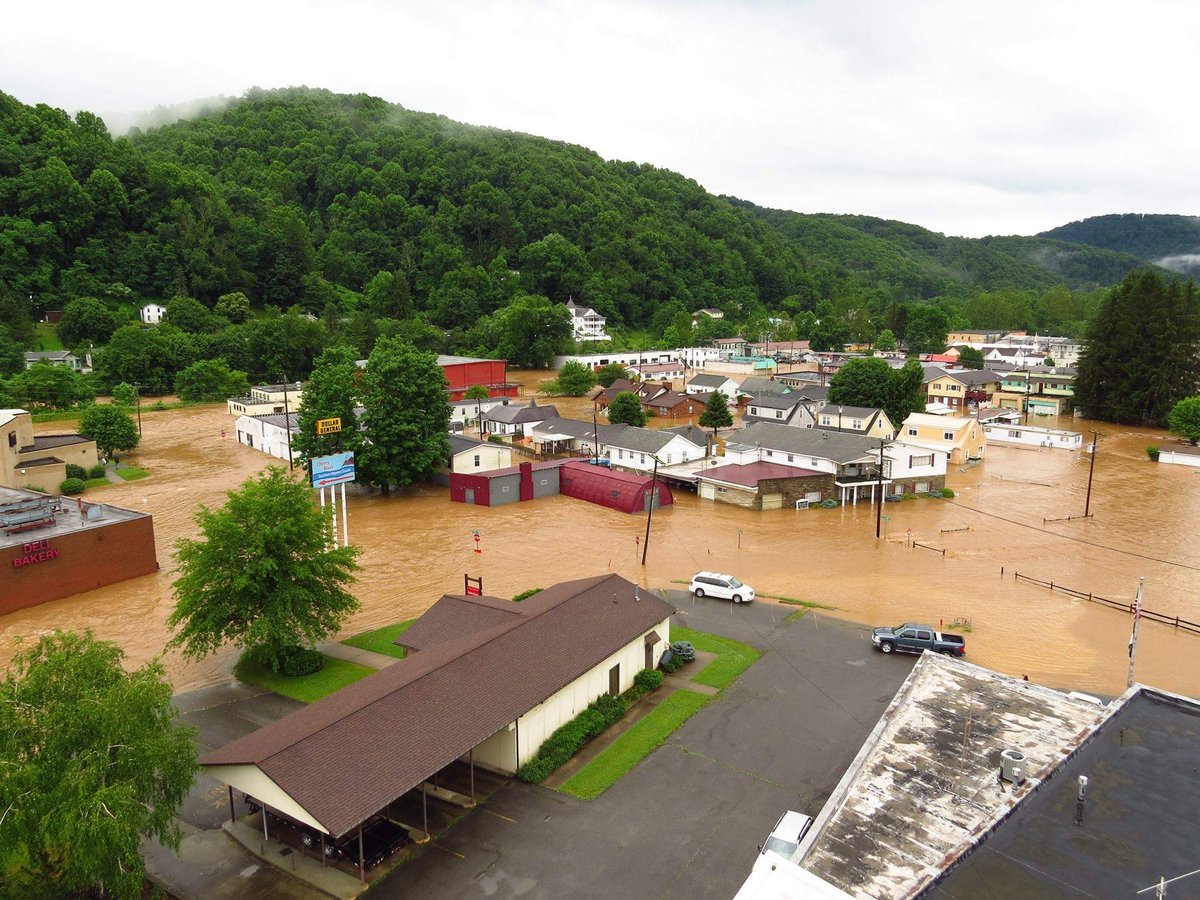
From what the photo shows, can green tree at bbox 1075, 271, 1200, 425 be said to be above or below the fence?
above

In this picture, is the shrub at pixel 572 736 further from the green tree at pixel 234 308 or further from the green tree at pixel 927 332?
the green tree at pixel 927 332

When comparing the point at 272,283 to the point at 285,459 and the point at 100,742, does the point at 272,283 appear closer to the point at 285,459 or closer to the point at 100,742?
the point at 285,459

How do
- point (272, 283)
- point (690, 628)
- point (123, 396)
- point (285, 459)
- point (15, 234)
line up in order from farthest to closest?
1. point (272, 283)
2. point (15, 234)
3. point (123, 396)
4. point (285, 459)
5. point (690, 628)

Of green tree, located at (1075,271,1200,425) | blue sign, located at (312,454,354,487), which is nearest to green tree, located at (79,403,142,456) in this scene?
blue sign, located at (312,454,354,487)

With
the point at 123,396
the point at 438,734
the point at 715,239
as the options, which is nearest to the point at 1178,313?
the point at 438,734

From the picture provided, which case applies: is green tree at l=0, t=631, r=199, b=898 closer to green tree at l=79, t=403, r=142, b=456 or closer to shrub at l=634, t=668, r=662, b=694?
shrub at l=634, t=668, r=662, b=694

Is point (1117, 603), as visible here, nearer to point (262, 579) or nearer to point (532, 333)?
point (262, 579)

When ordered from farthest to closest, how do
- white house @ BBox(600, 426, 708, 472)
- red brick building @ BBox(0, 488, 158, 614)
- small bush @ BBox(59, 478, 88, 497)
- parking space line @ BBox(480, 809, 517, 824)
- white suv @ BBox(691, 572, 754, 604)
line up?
white house @ BBox(600, 426, 708, 472)
small bush @ BBox(59, 478, 88, 497)
white suv @ BBox(691, 572, 754, 604)
red brick building @ BBox(0, 488, 158, 614)
parking space line @ BBox(480, 809, 517, 824)
